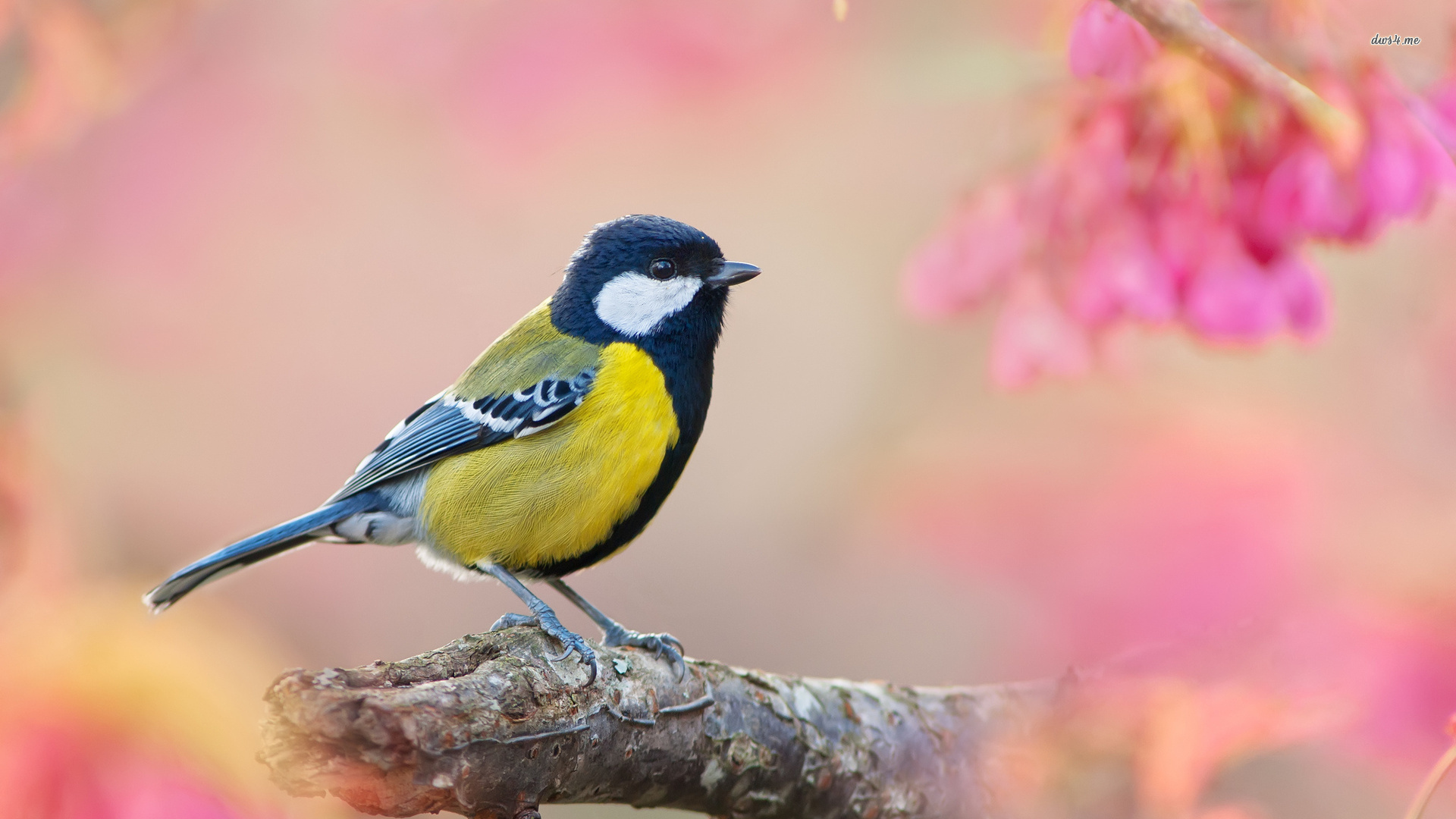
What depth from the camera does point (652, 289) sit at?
2.72m

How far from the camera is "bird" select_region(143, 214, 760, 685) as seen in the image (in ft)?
7.89

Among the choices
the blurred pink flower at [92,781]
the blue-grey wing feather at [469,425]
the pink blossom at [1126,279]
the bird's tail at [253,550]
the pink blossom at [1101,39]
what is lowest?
the blurred pink flower at [92,781]

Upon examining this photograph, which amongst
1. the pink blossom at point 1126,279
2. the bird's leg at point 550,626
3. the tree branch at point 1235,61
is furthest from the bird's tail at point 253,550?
the tree branch at point 1235,61

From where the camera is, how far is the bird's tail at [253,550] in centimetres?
243

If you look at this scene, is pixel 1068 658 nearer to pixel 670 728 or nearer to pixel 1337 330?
pixel 1337 330

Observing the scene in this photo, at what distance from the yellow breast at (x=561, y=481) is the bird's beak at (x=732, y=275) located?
331mm

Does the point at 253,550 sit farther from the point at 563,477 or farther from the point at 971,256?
the point at 971,256

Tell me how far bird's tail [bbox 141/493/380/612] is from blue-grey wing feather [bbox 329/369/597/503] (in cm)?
5

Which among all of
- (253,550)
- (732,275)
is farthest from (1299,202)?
(253,550)

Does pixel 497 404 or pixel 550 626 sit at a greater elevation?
pixel 497 404

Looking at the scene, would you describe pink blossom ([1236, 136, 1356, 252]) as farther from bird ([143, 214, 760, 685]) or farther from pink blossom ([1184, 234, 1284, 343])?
bird ([143, 214, 760, 685])

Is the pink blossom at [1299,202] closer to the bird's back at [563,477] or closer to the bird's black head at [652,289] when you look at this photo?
the bird's black head at [652,289]

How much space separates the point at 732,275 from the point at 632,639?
0.90 meters

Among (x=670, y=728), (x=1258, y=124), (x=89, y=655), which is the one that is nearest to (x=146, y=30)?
(x=89, y=655)
